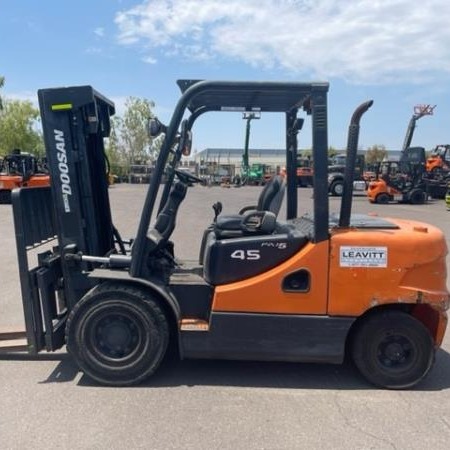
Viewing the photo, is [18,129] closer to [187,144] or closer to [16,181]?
[16,181]

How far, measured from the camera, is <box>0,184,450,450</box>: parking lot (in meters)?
3.54

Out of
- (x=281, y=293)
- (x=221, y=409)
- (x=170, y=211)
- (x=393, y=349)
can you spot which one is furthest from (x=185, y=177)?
(x=393, y=349)

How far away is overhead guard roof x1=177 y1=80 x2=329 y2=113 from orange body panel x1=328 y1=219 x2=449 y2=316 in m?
1.20

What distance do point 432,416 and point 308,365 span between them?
125 centimetres

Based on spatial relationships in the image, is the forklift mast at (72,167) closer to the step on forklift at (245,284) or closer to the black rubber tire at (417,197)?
the step on forklift at (245,284)

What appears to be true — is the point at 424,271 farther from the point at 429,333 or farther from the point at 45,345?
the point at 45,345

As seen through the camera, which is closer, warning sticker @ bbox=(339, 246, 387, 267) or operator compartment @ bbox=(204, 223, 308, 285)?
warning sticker @ bbox=(339, 246, 387, 267)

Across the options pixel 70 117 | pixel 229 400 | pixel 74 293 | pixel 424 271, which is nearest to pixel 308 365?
pixel 229 400

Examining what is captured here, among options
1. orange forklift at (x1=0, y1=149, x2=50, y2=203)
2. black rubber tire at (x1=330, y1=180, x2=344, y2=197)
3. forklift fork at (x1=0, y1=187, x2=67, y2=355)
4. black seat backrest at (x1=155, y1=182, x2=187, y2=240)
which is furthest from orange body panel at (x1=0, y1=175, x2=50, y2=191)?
black seat backrest at (x1=155, y1=182, x2=187, y2=240)

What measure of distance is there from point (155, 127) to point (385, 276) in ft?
7.17

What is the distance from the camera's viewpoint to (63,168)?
4.59 m

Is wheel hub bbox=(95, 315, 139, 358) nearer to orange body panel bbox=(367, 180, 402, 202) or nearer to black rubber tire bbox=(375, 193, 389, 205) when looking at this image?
orange body panel bbox=(367, 180, 402, 202)

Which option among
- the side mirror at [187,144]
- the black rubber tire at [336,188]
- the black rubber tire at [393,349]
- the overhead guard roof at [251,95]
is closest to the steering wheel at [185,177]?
the side mirror at [187,144]

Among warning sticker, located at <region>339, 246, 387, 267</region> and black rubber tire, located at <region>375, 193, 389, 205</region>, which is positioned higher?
warning sticker, located at <region>339, 246, 387, 267</region>
